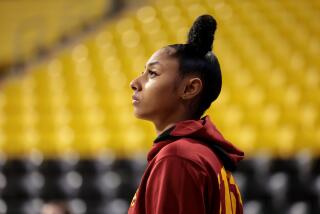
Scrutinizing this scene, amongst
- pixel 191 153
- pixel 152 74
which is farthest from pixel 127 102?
pixel 191 153

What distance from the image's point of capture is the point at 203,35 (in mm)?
1189

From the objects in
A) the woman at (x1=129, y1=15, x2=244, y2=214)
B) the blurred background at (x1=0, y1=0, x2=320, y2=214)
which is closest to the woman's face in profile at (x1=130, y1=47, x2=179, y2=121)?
the woman at (x1=129, y1=15, x2=244, y2=214)

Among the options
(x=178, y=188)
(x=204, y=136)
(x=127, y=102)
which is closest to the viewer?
(x=178, y=188)

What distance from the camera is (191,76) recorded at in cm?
117

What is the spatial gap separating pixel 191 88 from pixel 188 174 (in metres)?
0.17

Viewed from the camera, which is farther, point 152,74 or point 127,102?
point 127,102

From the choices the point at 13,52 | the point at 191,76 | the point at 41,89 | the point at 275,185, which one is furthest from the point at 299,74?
the point at 191,76

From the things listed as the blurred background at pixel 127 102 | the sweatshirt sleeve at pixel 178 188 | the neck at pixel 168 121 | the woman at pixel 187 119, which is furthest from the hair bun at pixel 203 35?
the blurred background at pixel 127 102

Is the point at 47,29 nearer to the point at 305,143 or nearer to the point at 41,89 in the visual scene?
the point at 41,89

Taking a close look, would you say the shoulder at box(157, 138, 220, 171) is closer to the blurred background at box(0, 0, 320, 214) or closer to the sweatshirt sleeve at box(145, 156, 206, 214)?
the sweatshirt sleeve at box(145, 156, 206, 214)

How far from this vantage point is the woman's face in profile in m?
1.17

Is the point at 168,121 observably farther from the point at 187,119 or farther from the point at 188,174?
the point at 188,174

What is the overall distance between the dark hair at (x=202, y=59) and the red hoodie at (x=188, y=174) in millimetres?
54

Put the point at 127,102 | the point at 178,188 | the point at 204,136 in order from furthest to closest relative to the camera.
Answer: the point at 127,102
the point at 204,136
the point at 178,188
